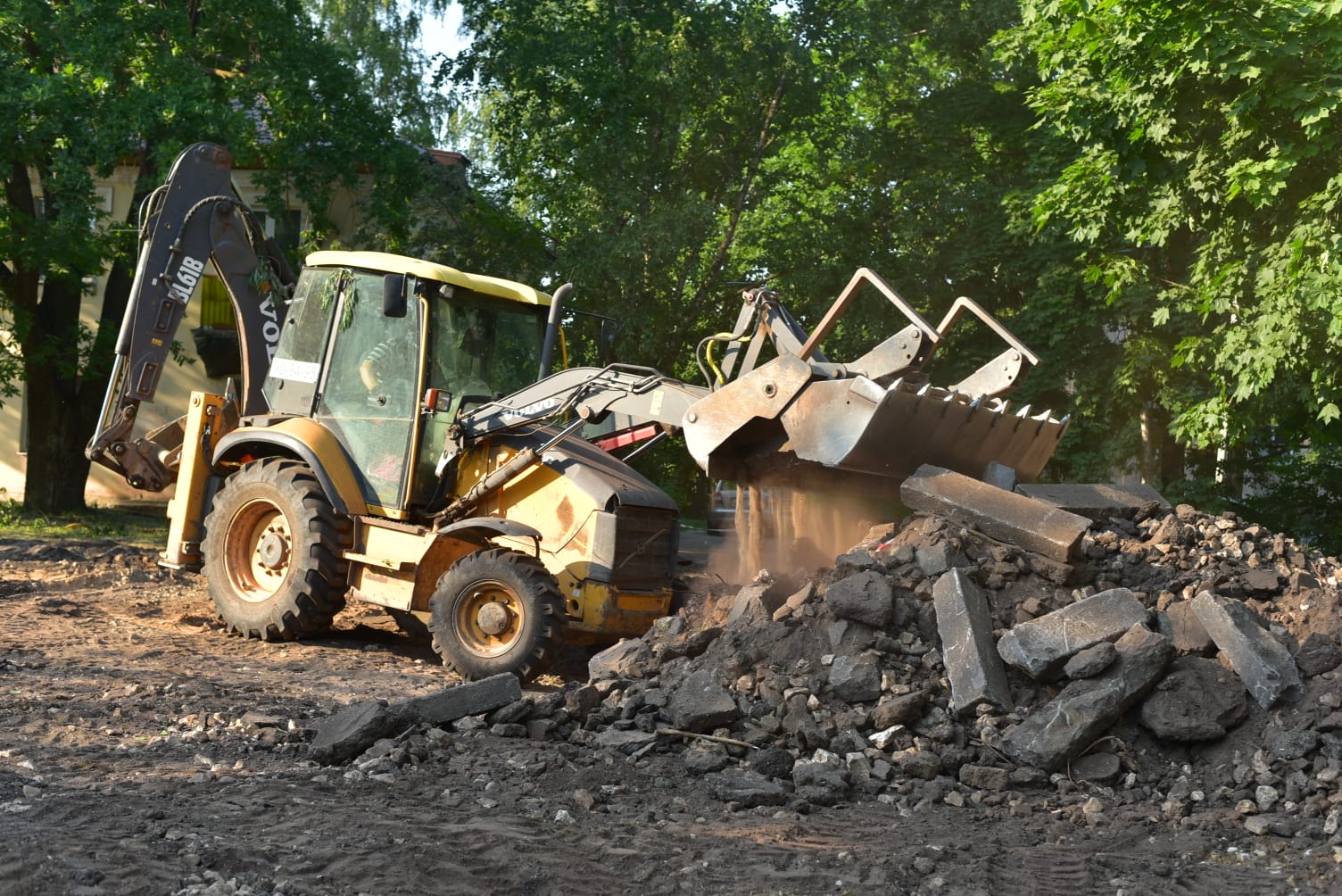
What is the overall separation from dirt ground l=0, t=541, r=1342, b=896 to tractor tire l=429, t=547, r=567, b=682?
109 cm

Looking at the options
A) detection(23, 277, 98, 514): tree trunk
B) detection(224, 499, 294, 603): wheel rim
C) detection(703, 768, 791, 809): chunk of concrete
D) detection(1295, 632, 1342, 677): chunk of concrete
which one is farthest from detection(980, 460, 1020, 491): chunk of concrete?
detection(23, 277, 98, 514): tree trunk

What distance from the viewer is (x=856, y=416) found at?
719 cm

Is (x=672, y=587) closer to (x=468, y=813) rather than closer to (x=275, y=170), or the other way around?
(x=468, y=813)

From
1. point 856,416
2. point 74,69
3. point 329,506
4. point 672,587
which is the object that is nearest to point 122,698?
point 329,506

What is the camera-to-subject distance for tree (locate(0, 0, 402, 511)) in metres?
14.6

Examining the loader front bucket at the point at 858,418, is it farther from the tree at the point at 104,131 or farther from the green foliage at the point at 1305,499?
the tree at the point at 104,131

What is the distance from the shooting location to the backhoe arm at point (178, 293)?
1014 centimetres

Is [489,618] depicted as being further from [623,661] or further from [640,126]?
[640,126]

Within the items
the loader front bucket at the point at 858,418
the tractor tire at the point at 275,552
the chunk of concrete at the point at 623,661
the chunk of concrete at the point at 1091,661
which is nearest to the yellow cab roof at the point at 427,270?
the tractor tire at the point at 275,552

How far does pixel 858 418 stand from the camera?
718 cm

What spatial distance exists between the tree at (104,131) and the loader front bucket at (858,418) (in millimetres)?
9413

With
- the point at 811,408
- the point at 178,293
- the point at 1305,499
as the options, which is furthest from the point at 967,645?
the point at 1305,499

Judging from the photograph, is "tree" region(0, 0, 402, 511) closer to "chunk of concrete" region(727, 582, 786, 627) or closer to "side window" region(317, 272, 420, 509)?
"side window" region(317, 272, 420, 509)

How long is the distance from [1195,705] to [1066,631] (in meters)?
0.66
